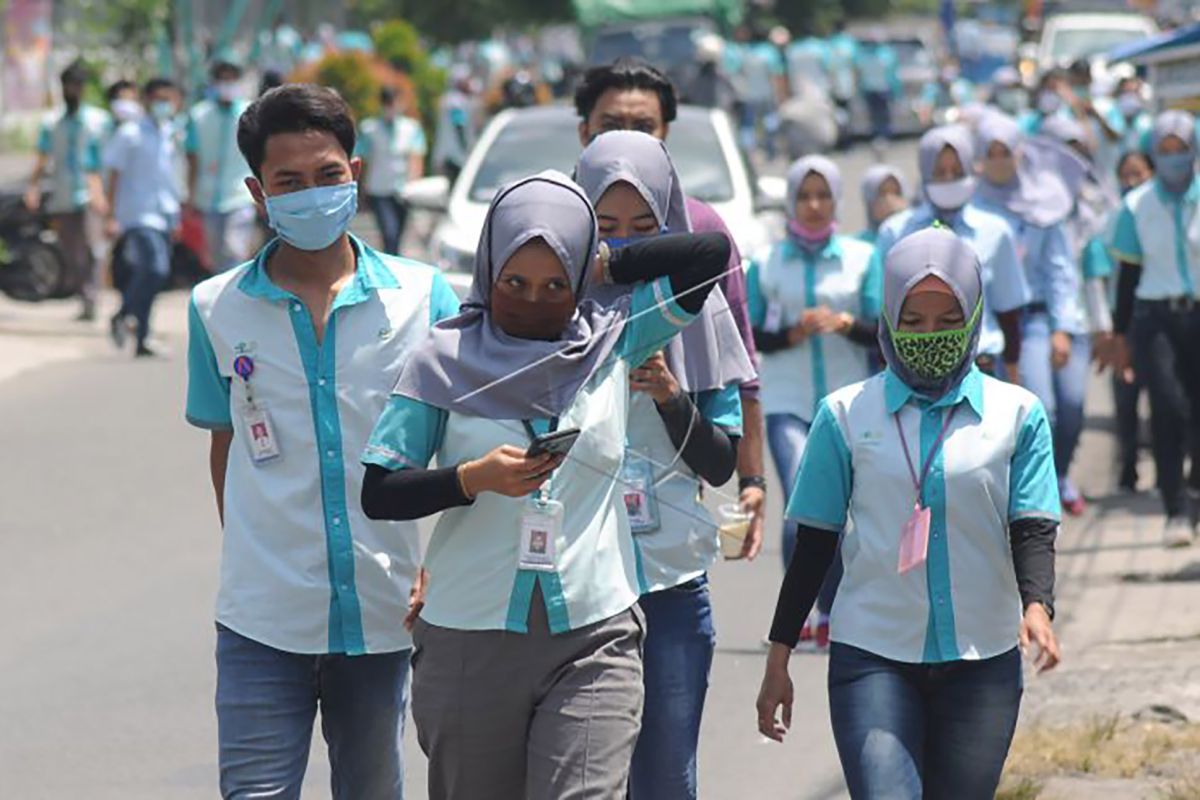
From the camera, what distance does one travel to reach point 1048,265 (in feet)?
39.4

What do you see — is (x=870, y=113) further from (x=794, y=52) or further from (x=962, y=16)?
(x=962, y=16)

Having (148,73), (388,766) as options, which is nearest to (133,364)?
(388,766)

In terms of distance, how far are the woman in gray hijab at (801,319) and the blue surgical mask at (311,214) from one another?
4.12 metres

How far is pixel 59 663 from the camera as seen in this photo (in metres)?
9.30

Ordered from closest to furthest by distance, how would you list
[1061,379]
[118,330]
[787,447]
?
[787,447], [1061,379], [118,330]

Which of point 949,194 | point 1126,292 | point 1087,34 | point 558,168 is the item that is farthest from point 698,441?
point 1087,34

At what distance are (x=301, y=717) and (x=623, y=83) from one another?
2.04m

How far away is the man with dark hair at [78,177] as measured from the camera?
Result: 775 inches

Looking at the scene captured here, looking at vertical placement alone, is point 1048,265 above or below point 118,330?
above

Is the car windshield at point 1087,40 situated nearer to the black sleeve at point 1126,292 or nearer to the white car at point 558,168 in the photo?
the white car at point 558,168

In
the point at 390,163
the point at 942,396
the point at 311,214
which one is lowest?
the point at 390,163

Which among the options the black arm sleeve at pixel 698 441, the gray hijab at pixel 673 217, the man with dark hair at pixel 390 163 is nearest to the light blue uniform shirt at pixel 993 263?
the gray hijab at pixel 673 217

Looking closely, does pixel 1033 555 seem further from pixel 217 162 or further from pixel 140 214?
pixel 217 162

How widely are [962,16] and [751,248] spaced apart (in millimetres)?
72724
